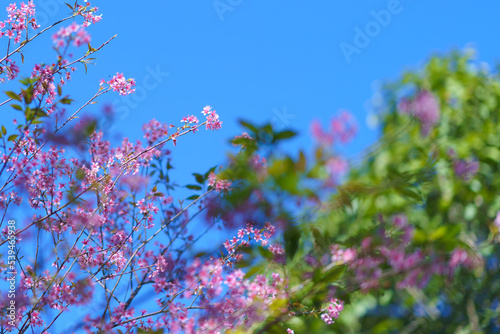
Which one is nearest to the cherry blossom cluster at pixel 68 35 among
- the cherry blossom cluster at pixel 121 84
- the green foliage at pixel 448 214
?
the cherry blossom cluster at pixel 121 84

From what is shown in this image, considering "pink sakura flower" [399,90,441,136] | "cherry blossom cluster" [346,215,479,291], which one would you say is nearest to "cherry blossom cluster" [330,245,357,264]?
"cherry blossom cluster" [346,215,479,291]

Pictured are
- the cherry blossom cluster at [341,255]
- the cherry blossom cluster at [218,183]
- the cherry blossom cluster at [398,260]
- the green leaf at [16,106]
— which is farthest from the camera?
the cherry blossom cluster at [218,183]

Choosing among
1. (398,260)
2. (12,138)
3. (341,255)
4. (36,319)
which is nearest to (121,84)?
(12,138)

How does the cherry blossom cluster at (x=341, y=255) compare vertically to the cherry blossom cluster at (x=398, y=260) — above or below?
above

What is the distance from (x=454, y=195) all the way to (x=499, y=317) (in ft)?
2.42

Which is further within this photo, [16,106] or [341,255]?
[16,106]

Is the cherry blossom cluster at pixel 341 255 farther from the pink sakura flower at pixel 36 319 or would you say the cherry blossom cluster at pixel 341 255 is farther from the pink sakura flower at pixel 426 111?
the pink sakura flower at pixel 36 319

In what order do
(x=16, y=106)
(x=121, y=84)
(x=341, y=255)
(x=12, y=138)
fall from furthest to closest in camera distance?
(x=121, y=84)
(x=12, y=138)
(x=16, y=106)
(x=341, y=255)

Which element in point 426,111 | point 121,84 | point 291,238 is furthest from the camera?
point 121,84

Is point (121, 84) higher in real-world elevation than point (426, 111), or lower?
higher

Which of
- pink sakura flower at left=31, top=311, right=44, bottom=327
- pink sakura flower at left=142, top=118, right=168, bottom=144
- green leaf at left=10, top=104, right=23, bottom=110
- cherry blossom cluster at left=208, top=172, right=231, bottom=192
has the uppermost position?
pink sakura flower at left=142, top=118, right=168, bottom=144

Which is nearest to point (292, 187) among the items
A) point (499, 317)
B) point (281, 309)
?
point (281, 309)

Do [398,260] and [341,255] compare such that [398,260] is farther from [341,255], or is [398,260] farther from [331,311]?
[331,311]

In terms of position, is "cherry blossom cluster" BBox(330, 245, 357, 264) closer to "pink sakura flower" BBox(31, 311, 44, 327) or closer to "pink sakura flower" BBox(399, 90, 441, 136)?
"pink sakura flower" BBox(399, 90, 441, 136)
